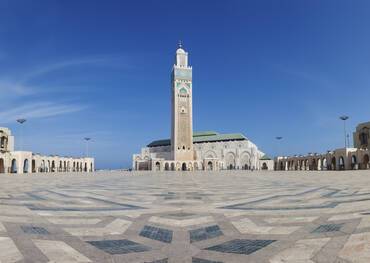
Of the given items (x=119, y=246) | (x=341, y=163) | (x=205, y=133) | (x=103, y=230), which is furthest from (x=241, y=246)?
(x=205, y=133)

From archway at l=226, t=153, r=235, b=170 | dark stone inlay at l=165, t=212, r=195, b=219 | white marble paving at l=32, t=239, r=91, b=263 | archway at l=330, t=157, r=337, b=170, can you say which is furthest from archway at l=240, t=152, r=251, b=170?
white marble paving at l=32, t=239, r=91, b=263

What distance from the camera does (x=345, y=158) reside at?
162 feet

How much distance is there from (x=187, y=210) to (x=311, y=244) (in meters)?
3.04

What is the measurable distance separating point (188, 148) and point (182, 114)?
11.0 metres

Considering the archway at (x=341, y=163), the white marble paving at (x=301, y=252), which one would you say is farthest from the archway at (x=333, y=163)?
the white marble paving at (x=301, y=252)

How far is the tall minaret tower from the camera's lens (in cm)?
10056

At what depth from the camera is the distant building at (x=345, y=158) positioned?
159 feet

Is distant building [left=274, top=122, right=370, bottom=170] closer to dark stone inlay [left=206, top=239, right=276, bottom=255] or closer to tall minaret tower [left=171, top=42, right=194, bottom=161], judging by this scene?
tall minaret tower [left=171, top=42, right=194, bottom=161]

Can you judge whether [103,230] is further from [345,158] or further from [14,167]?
[14,167]

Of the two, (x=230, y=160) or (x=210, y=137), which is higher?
(x=210, y=137)

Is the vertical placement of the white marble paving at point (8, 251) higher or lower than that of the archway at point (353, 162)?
lower

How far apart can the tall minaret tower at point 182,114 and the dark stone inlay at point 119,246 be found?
313ft

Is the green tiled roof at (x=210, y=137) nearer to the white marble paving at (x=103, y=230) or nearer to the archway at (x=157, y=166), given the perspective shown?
the archway at (x=157, y=166)

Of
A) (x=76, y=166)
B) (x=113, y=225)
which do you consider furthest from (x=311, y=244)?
(x=76, y=166)
